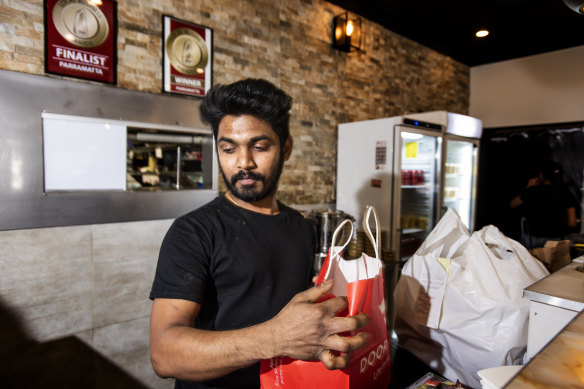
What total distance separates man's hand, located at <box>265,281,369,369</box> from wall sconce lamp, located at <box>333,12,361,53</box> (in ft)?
10.7

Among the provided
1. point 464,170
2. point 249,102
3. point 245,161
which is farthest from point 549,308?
point 464,170

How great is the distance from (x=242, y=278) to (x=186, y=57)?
199cm

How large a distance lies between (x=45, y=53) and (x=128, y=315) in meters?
1.72

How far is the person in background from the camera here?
402 centimetres

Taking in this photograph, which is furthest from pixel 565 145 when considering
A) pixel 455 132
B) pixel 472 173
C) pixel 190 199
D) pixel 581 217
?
pixel 190 199

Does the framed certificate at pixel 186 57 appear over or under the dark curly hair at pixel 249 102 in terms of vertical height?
over

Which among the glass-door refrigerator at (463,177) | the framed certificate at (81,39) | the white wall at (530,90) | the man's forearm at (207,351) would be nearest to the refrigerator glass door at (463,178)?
the glass-door refrigerator at (463,177)

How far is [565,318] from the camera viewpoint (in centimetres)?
101

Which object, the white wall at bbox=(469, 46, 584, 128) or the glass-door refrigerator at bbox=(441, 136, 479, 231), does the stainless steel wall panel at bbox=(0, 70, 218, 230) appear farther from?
the white wall at bbox=(469, 46, 584, 128)

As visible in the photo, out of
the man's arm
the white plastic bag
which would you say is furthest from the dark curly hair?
the white plastic bag

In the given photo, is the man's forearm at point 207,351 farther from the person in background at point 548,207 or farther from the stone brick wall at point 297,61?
the person in background at point 548,207

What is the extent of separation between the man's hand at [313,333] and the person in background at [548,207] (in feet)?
12.5

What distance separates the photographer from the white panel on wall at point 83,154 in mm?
1998

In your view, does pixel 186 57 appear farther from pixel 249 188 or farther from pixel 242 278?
pixel 242 278
